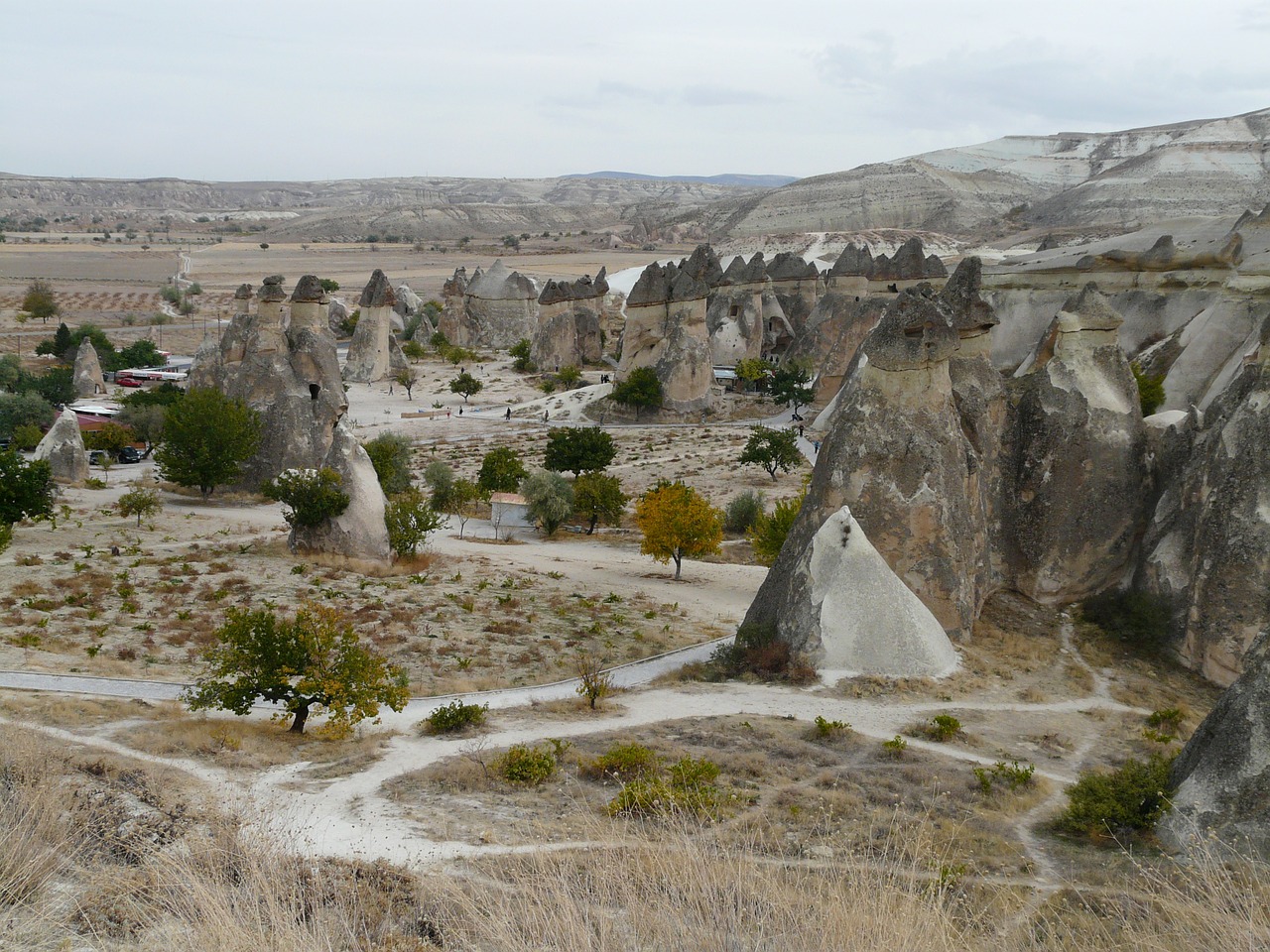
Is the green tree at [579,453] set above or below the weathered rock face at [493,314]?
below

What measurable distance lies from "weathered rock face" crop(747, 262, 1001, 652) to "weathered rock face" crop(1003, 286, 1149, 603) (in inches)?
90.7

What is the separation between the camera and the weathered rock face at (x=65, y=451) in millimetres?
29609

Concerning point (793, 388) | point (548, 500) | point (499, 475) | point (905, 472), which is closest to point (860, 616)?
point (905, 472)

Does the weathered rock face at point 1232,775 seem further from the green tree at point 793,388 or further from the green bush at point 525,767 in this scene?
the green tree at point 793,388

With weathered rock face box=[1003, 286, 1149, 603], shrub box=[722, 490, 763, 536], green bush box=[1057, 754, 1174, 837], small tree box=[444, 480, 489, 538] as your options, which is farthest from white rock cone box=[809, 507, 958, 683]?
small tree box=[444, 480, 489, 538]

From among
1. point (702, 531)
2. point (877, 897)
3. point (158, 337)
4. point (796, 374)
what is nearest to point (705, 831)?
point (877, 897)

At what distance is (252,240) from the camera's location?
495 ft

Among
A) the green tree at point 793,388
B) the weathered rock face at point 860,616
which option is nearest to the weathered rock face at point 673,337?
the green tree at point 793,388

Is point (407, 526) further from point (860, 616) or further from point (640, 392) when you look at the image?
point (640, 392)

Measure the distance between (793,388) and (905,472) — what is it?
27.5 metres

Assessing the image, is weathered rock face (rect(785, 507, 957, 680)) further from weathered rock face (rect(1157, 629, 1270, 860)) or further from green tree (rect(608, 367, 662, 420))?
green tree (rect(608, 367, 662, 420))

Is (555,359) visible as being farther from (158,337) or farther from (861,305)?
(158,337)

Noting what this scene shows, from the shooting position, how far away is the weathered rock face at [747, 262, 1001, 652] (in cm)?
1555

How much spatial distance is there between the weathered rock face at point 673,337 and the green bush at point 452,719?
29.2 m
